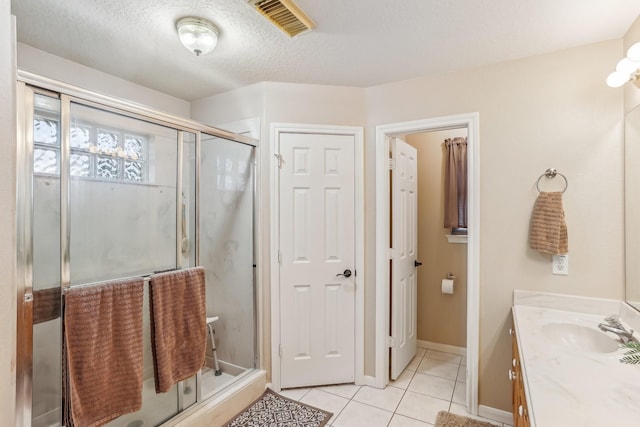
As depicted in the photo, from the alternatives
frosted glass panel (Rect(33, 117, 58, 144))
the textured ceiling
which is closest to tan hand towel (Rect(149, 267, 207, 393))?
frosted glass panel (Rect(33, 117, 58, 144))

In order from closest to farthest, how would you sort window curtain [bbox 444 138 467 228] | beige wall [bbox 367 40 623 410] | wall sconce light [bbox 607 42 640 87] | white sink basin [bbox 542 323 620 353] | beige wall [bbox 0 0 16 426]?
beige wall [bbox 0 0 16 426] → wall sconce light [bbox 607 42 640 87] → white sink basin [bbox 542 323 620 353] → beige wall [bbox 367 40 623 410] → window curtain [bbox 444 138 467 228]

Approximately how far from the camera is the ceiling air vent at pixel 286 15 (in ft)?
4.87

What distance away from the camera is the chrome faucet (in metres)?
1.41

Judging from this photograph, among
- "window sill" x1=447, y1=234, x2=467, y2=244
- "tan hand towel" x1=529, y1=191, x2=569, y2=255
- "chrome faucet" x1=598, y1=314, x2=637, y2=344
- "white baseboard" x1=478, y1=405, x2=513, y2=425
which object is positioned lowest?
"white baseboard" x1=478, y1=405, x2=513, y2=425

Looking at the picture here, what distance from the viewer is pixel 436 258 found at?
3.21 m

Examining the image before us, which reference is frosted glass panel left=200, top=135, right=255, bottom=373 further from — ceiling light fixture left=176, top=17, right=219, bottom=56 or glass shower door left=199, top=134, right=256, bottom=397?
ceiling light fixture left=176, top=17, right=219, bottom=56

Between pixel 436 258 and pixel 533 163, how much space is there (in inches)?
57.7

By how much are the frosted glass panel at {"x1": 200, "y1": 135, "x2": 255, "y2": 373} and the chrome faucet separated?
2181mm

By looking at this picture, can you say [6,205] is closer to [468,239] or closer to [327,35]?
[327,35]

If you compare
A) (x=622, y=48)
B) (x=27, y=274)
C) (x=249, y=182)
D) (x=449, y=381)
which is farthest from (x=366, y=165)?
(x=27, y=274)

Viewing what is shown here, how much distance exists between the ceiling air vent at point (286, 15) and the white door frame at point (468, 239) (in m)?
1.02

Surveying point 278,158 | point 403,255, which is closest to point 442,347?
point 403,255

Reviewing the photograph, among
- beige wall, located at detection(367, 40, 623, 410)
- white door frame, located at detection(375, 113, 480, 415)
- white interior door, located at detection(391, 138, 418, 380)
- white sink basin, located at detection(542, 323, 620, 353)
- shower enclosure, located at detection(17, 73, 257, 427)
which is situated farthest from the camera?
white interior door, located at detection(391, 138, 418, 380)

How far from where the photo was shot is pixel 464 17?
160cm
